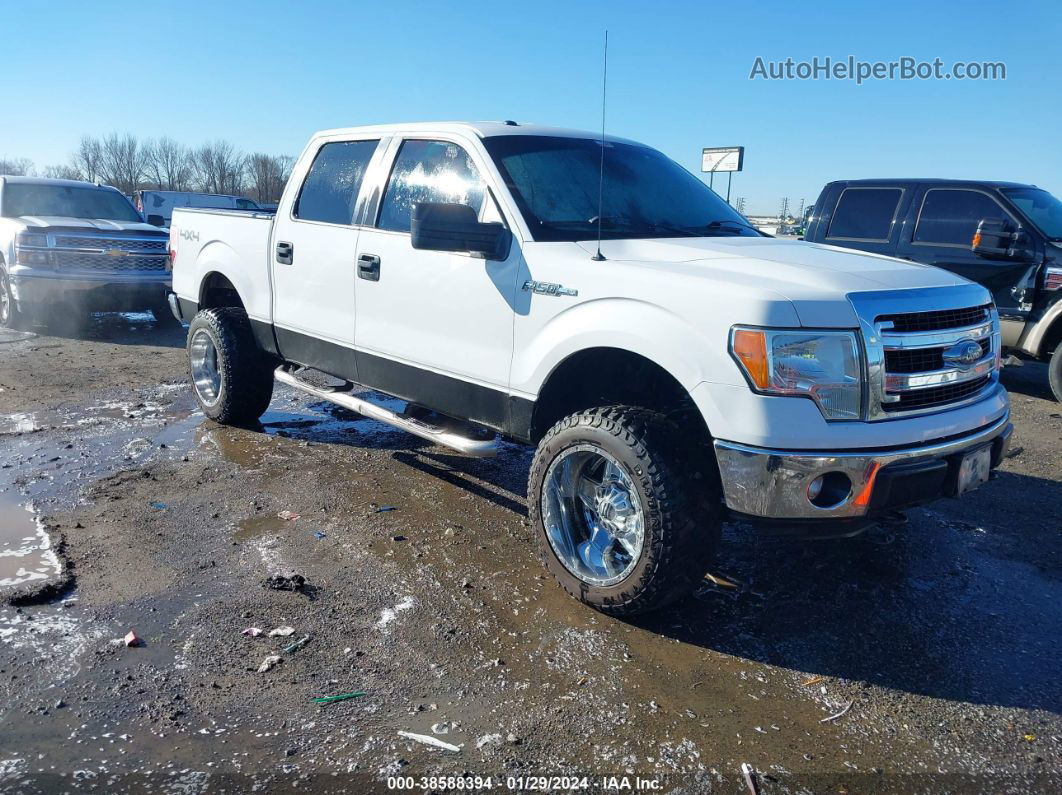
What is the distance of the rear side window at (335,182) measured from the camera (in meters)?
4.80

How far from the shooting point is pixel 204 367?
627 cm

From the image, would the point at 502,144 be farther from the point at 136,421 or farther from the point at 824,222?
the point at 824,222

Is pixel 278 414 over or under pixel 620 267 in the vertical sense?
under

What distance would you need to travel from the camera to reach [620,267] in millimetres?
3309

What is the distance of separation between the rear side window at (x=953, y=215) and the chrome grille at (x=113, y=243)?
916 cm

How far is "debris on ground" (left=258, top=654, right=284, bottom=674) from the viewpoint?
116 inches

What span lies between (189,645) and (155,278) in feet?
28.7

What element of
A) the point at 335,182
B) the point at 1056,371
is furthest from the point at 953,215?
the point at 335,182

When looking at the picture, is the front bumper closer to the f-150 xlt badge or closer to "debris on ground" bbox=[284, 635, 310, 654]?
the f-150 xlt badge

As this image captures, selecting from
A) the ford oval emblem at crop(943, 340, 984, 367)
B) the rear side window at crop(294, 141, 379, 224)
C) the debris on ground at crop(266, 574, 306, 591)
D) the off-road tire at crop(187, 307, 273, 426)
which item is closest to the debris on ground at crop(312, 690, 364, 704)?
the debris on ground at crop(266, 574, 306, 591)

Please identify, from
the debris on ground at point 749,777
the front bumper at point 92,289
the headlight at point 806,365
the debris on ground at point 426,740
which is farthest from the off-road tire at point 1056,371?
the front bumper at point 92,289

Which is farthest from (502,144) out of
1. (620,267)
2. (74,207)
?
(74,207)

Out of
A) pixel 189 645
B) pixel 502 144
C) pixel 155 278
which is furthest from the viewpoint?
pixel 155 278

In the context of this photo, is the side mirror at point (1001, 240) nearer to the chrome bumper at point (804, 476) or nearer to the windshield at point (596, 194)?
the windshield at point (596, 194)
